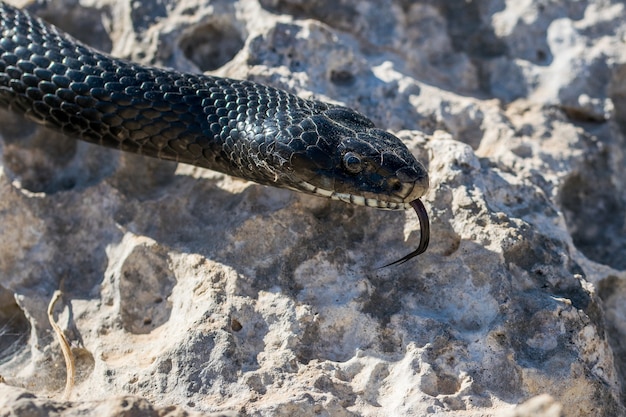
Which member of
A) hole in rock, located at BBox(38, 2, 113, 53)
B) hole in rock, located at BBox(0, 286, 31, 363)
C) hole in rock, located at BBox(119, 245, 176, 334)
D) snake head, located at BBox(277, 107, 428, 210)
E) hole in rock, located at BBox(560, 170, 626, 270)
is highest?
snake head, located at BBox(277, 107, 428, 210)

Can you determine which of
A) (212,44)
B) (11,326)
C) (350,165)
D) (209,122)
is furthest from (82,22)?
(350,165)

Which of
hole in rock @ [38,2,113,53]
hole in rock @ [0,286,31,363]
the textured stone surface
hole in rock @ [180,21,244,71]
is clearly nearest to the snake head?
the textured stone surface

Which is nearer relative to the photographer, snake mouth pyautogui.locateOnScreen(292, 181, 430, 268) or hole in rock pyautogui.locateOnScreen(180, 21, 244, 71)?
snake mouth pyautogui.locateOnScreen(292, 181, 430, 268)

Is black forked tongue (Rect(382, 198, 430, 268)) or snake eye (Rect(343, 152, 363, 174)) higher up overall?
snake eye (Rect(343, 152, 363, 174))

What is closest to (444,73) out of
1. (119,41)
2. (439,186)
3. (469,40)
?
(469,40)

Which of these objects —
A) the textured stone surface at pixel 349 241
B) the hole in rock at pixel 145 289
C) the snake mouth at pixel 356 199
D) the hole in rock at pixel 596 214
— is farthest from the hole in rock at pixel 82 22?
the hole in rock at pixel 596 214

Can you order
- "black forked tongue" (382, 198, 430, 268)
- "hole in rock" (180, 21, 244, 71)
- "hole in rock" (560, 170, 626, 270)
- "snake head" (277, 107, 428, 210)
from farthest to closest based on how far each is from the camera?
1. "hole in rock" (180, 21, 244, 71)
2. "hole in rock" (560, 170, 626, 270)
3. "snake head" (277, 107, 428, 210)
4. "black forked tongue" (382, 198, 430, 268)

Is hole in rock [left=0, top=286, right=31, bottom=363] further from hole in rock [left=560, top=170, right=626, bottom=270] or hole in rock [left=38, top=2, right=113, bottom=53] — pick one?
hole in rock [left=560, top=170, right=626, bottom=270]

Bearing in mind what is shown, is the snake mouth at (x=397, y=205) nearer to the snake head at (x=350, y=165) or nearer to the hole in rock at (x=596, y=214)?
the snake head at (x=350, y=165)

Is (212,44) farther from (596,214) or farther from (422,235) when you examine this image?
(596,214)
